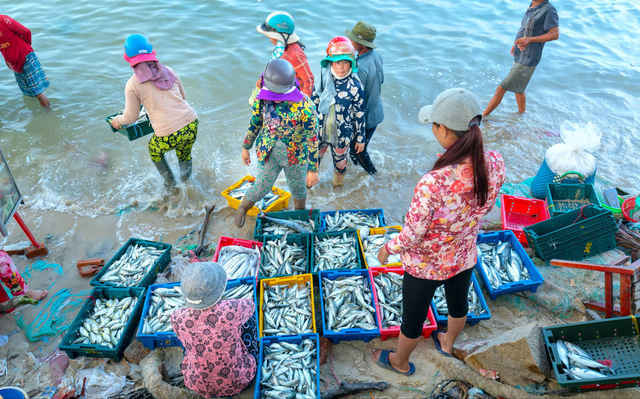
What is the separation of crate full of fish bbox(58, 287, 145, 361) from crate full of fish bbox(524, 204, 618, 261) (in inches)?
168

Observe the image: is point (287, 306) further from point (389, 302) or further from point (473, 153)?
point (473, 153)

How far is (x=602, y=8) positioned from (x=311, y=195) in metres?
13.4

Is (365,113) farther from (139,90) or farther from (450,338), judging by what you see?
(450,338)

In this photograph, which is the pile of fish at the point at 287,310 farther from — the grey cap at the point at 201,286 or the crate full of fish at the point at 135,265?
the crate full of fish at the point at 135,265

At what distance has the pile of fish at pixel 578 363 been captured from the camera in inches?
114

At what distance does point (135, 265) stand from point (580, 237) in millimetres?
4876

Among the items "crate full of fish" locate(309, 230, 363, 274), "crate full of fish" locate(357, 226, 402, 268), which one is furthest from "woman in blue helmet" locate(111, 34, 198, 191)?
"crate full of fish" locate(357, 226, 402, 268)

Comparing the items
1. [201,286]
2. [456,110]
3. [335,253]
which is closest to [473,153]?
[456,110]

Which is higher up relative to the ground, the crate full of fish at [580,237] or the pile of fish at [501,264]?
the crate full of fish at [580,237]

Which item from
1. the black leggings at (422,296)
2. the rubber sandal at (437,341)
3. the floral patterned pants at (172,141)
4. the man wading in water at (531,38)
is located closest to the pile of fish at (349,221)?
the rubber sandal at (437,341)

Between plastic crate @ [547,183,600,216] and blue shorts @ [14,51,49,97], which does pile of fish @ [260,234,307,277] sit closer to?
plastic crate @ [547,183,600,216]

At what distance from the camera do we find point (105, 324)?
3846 millimetres

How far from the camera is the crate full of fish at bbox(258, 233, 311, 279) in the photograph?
4297 mm

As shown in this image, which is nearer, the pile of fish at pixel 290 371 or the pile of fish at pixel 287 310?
the pile of fish at pixel 290 371
